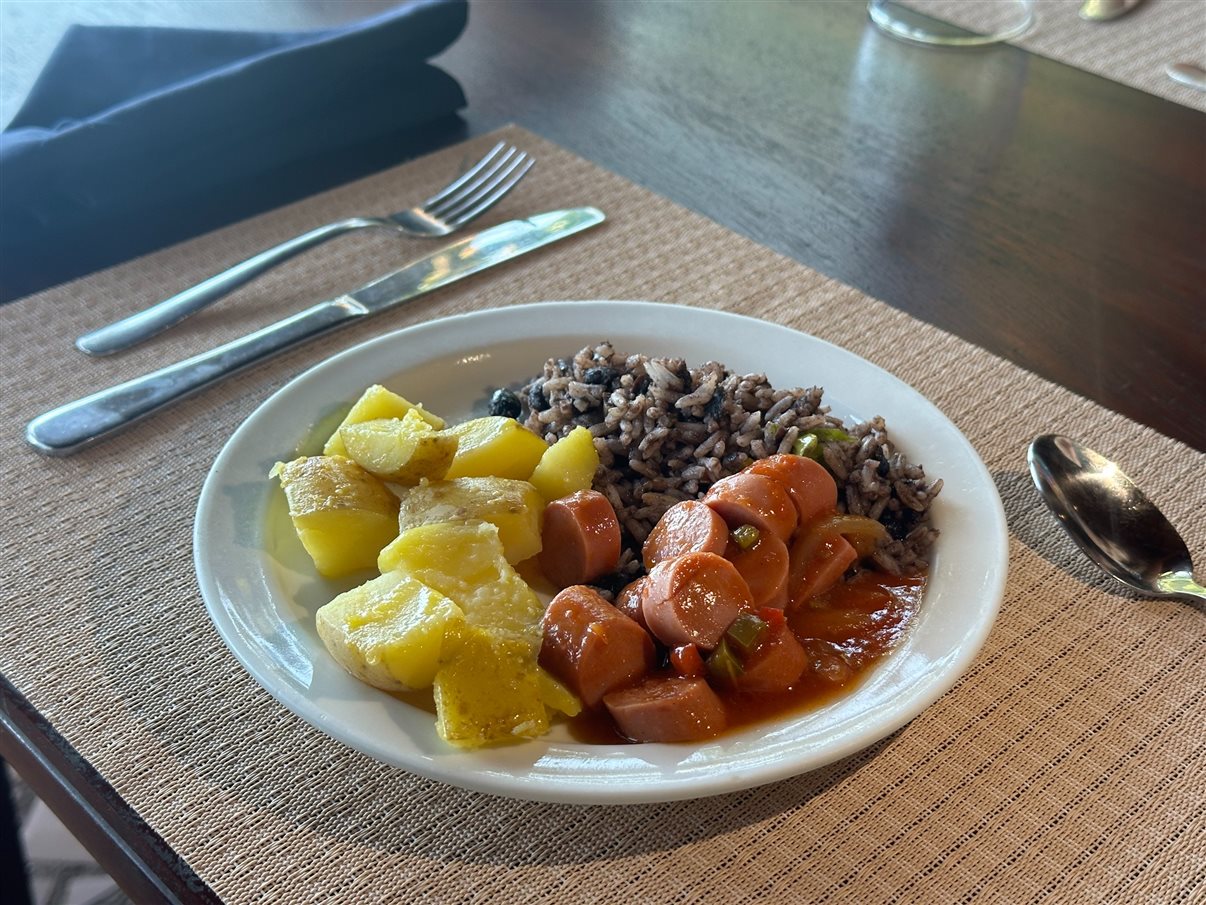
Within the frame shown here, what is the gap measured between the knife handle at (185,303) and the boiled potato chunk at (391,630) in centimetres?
91

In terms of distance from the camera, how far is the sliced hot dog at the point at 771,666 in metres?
1.18

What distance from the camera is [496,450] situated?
1409 millimetres

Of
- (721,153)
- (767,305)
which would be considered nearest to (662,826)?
(767,305)

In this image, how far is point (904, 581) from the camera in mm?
1341

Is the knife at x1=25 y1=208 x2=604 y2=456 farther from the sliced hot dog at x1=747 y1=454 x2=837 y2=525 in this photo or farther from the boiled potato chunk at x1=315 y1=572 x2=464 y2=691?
the sliced hot dog at x1=747 y1=454 x2=837 y2=525

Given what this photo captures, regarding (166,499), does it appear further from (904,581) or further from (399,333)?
(904,581)

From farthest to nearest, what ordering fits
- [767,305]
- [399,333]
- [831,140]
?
[831,140], [767,305], [399,333]

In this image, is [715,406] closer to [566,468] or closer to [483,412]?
[566,468]

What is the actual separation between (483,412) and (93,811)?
764 millimetres

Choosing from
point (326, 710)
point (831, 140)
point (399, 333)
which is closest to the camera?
point (326, 710)

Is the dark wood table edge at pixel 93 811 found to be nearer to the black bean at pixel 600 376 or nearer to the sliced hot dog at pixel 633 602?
the sliced hot dog at pixel 633 602

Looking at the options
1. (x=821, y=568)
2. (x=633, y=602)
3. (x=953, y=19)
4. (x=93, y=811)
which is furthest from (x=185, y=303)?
(x=953, y=19)

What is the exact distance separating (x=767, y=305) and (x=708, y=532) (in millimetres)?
818

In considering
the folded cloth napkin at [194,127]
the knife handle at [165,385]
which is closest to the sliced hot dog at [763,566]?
the knife handle at [165,385]
